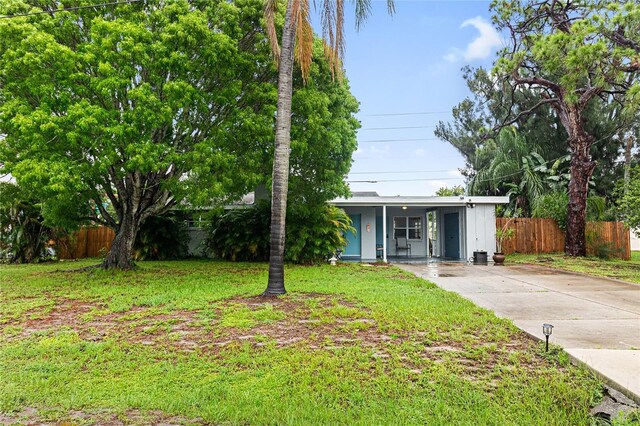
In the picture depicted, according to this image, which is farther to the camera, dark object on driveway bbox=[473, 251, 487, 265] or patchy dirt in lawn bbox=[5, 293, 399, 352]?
dark object on driveway bbox=[473, 251, 487, 265]

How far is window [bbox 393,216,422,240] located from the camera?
1927cm

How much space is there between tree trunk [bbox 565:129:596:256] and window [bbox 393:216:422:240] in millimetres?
6284

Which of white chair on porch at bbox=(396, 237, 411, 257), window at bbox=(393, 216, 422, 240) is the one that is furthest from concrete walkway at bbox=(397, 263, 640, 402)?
window at bbox=(393, 216, 422, 240)

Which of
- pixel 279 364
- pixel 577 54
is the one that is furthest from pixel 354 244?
pixel 279 364

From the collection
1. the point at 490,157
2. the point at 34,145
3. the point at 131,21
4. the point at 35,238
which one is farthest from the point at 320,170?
the point at 490,157

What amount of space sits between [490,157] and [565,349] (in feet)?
76.2

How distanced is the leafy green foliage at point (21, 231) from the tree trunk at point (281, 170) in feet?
35.5

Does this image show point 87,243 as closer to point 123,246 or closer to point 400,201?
point 123,246

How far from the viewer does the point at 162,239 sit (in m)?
15.6

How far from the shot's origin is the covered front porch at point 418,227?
15703 mm

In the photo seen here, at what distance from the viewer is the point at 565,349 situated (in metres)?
3.98

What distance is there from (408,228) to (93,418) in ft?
57.6

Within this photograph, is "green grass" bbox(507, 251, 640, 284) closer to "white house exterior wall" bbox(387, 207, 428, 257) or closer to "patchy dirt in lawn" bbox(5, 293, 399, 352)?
"white house exterior wall" bbox(387, 207, 428, 257)

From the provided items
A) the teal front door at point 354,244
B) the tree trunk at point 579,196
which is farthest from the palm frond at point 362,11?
the tree trunk at point 579,196
